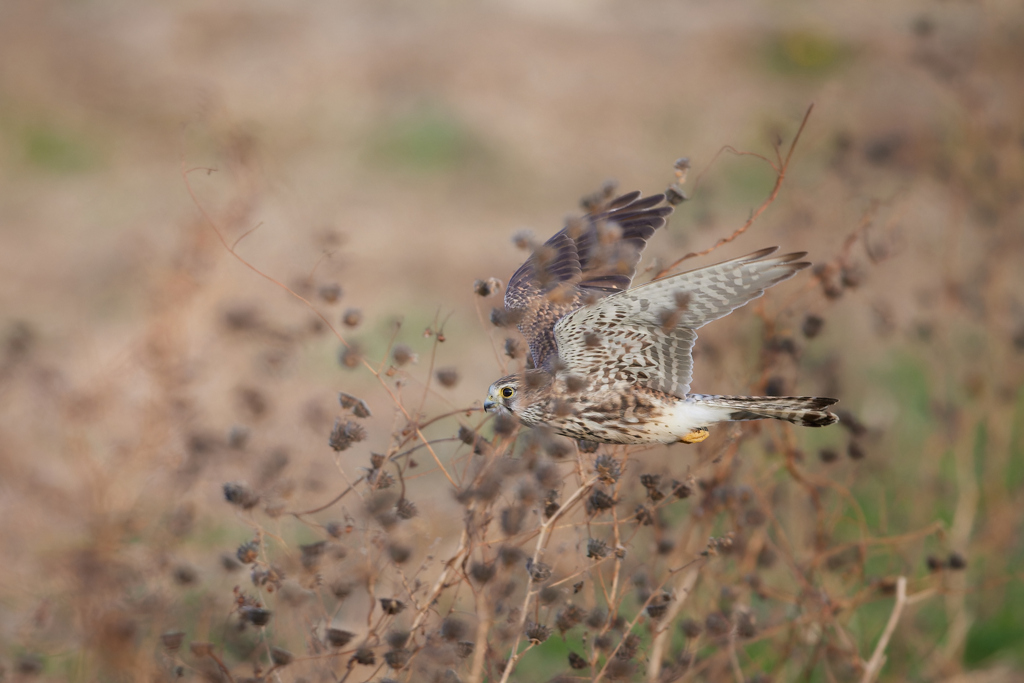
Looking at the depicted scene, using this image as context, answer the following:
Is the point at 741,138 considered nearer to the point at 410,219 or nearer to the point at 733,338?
the point at 410,219

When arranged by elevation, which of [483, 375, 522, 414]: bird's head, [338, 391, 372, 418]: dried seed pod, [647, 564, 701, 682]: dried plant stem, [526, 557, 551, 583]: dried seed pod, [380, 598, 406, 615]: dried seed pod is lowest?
[647, 564, 701, 682]: dried plant stem

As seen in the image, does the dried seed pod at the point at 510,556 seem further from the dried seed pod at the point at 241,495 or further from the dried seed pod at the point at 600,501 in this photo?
the dried seed pod at the point at 241,495

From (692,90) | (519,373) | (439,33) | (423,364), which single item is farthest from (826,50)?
(519,373)

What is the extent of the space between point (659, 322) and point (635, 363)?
0.19 m

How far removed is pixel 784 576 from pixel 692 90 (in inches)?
440

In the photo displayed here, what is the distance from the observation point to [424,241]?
10750 mm

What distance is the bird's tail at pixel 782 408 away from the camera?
233 cm

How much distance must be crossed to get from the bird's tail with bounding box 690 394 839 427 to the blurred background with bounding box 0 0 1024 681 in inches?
19.8

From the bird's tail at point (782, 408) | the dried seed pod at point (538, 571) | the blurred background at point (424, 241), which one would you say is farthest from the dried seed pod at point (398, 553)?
the bird's tail at point (782, 408)

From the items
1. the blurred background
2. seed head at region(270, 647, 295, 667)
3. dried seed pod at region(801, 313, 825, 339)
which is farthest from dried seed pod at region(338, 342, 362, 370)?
dried seed pod at region(801, 313, 825, 339)

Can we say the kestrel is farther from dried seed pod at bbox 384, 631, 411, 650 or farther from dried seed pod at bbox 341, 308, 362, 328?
dried seed pod at bbox 384, 631, 411, 650

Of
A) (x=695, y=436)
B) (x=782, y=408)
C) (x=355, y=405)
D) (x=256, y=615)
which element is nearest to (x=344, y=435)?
(x=355, y=405)

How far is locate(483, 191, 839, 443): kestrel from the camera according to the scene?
2.22 metres

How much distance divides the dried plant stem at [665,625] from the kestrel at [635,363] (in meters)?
0.57
